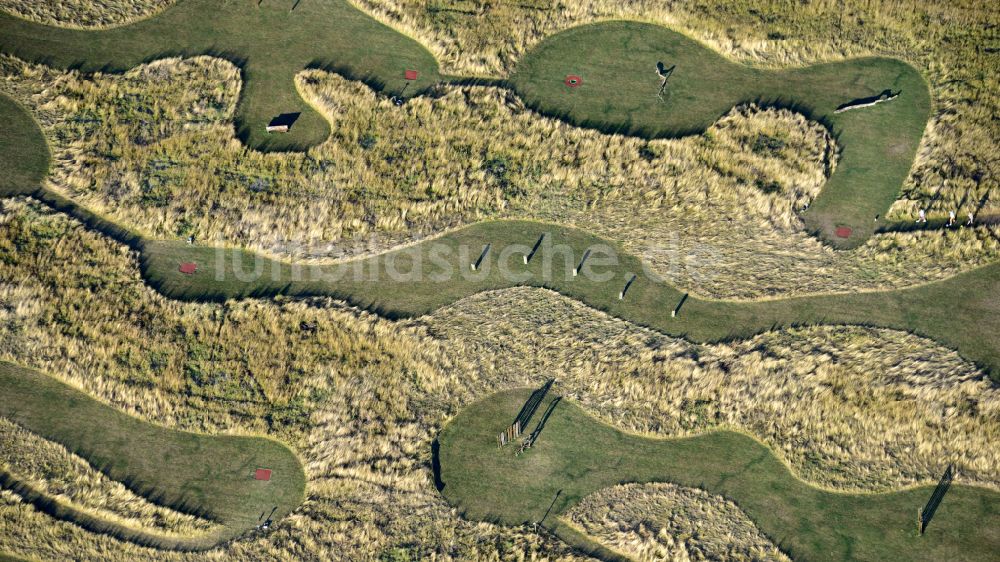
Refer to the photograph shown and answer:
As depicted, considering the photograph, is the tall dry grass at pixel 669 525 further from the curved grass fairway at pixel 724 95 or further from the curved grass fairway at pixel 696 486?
the curved grass fairway at pixel 724 95

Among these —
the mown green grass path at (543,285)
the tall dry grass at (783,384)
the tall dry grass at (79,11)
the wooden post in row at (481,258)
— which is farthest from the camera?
the tall dry grass at (79,11)

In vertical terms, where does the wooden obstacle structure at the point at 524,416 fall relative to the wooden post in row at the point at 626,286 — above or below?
below

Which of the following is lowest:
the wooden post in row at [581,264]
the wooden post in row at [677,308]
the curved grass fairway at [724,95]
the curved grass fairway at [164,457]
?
the curved grass fairway at [164,457]

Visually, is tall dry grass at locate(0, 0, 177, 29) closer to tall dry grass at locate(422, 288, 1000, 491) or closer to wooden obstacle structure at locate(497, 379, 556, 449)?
tall dry grass at locate(422, 288, 1000, 491)

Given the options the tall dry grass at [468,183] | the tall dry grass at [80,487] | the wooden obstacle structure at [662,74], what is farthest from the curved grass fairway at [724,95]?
the tall dry grass at [80,487]

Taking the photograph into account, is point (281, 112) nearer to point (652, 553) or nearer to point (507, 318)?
point (507, 318)
